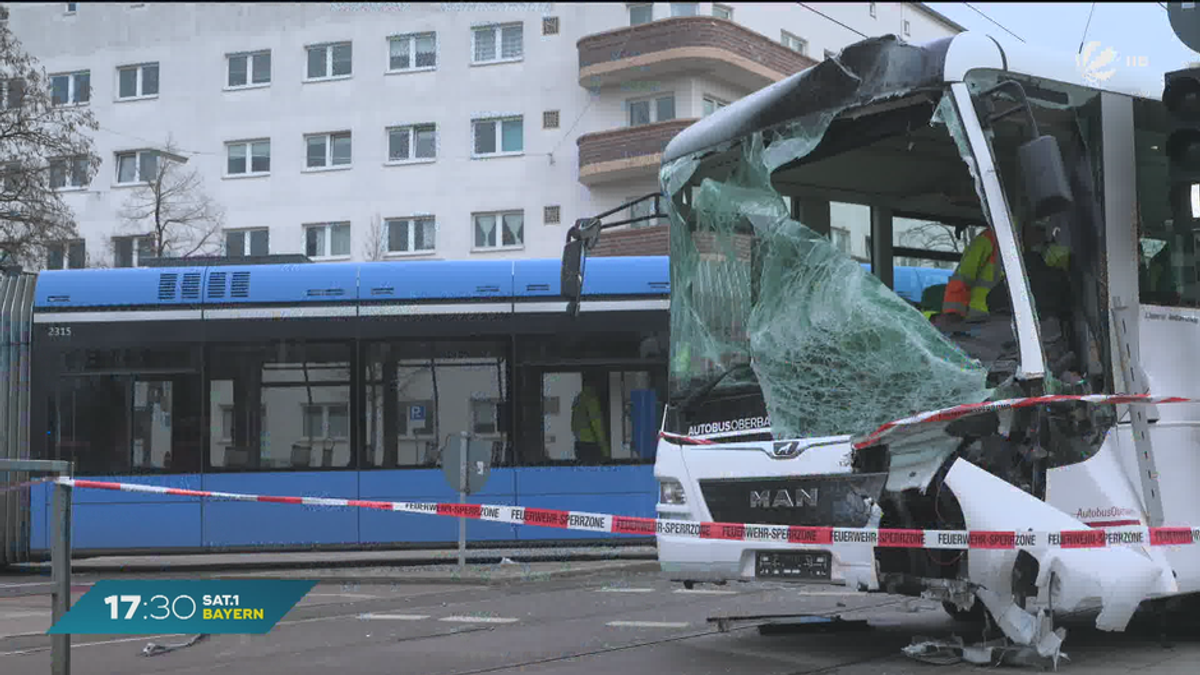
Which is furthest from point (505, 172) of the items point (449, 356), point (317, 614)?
point (317, 614)

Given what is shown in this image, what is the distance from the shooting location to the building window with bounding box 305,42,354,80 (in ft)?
134

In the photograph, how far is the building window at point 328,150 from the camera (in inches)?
1596

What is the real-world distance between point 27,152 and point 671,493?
52.5ft

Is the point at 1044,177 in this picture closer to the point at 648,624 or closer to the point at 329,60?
the point at 648,624

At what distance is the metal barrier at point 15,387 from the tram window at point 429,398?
11.7ft

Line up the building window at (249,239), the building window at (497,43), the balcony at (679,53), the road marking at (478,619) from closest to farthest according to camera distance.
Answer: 1. the road marking at (478,619)
2. the balcony at (679,53)
3. the building window at (497,43)
4. the building window at (249,239)

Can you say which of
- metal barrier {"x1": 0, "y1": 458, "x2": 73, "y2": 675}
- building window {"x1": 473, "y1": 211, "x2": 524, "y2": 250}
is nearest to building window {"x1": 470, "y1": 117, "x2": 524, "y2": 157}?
building window {"x1": 473, "y1": 211, "x2": 524, "y2": 250}

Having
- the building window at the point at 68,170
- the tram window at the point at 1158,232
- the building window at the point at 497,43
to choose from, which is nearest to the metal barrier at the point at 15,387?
the building window at the point at 68,170

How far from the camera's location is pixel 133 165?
42.5 metres

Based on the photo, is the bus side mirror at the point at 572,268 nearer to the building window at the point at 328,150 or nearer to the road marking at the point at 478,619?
the road marking at the point at 478,619

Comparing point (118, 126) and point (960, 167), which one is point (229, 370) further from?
point (118, 126)

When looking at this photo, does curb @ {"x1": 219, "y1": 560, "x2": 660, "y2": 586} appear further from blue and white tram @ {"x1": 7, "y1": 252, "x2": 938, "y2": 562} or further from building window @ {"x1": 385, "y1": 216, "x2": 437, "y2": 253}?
building window @ {"x1": 385, "y1": 216, "x2": 437, "y2": 253}

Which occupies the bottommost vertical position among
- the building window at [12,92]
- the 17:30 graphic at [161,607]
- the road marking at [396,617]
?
the road marking at [396,617]

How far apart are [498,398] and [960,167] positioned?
28.1 feet
